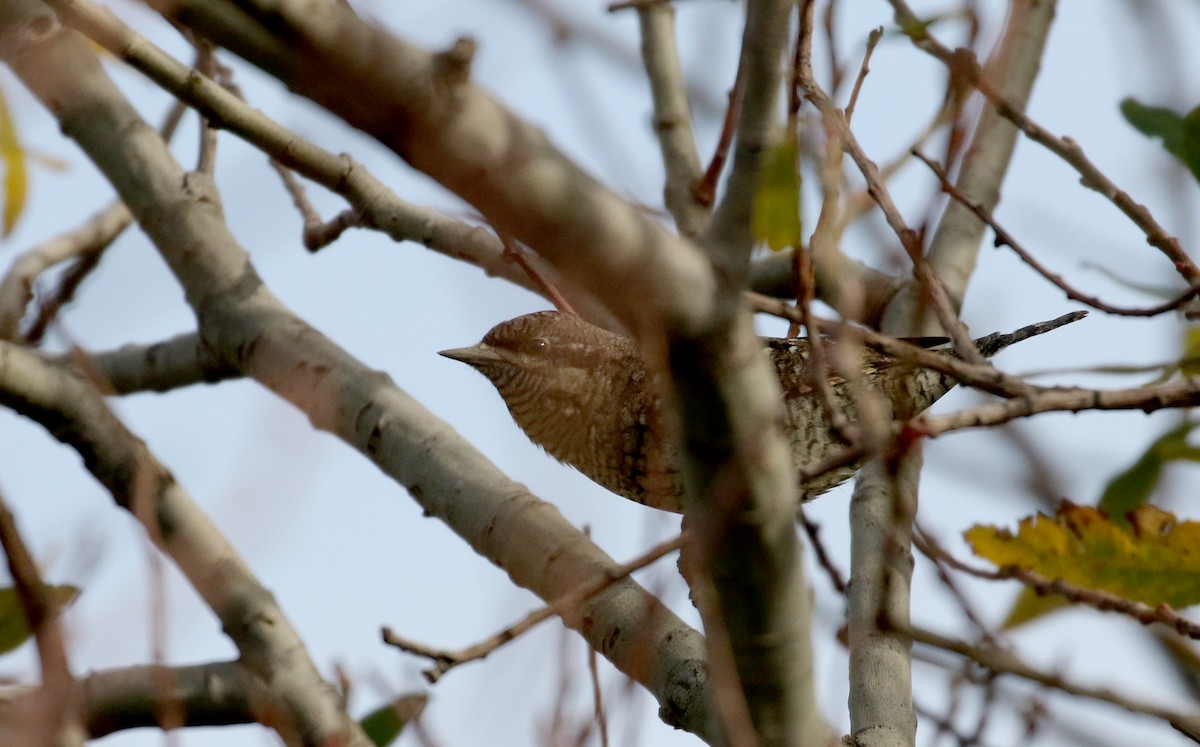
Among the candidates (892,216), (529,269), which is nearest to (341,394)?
(529,269)

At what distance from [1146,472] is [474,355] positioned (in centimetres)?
245

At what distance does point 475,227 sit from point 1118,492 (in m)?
2.14

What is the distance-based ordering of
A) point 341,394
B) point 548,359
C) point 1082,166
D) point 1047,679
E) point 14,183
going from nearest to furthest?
point 1047,679 < point 1082,166 < point 341,394 < point 14,183 < point 548,359

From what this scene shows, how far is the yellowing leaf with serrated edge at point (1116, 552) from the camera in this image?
283cm

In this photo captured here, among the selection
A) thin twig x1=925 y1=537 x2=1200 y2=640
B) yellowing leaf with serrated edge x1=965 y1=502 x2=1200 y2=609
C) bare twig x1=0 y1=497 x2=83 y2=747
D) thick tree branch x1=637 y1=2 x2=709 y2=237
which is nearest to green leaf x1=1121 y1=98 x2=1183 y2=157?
yellowing leaf with serrated edge x1=965 y1=502 x2=1200 y2=609

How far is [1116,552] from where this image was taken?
9.29 ft

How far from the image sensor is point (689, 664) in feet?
9.59

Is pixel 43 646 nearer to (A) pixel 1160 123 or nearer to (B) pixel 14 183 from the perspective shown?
(B) pixel 14 183

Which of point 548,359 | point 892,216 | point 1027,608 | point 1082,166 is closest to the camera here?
point 892,216

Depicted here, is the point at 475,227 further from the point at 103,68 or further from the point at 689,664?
the point at 689,664

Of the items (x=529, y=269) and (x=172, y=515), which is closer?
(x=529, y=269)

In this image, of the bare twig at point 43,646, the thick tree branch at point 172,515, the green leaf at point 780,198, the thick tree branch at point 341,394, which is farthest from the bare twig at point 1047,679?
the thick tree branch at point 172,515

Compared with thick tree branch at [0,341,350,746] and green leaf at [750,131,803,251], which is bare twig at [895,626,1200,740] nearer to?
green leaf at [750,131,803,251]

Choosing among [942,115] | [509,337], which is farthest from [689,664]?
[509,337]
